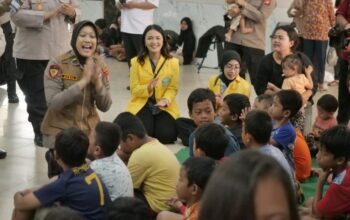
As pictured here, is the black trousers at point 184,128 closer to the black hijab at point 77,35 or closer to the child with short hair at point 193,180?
the black hijab at point 77,35

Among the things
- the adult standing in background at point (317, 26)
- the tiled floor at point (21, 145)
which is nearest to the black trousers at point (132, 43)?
the tiled floor at point (21, 145)

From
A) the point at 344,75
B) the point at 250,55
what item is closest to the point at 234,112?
the point at 344,75

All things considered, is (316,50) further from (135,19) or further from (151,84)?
(151,84)

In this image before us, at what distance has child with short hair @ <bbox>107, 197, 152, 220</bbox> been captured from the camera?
9.55 feet

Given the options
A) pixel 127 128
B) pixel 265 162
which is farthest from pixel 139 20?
pixel 265 162

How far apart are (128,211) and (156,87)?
2.75m

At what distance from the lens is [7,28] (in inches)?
256

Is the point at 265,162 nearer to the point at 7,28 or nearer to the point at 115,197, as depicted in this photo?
the point at 115,197

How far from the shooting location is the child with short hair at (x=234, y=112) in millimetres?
4441

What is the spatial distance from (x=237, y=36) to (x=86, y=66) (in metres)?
2.63

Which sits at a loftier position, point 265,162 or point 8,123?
point 265,162

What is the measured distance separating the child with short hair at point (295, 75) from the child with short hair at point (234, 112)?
2.93ft

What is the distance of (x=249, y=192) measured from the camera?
3.37ft

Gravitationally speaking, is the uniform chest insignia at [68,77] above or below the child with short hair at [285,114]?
above
